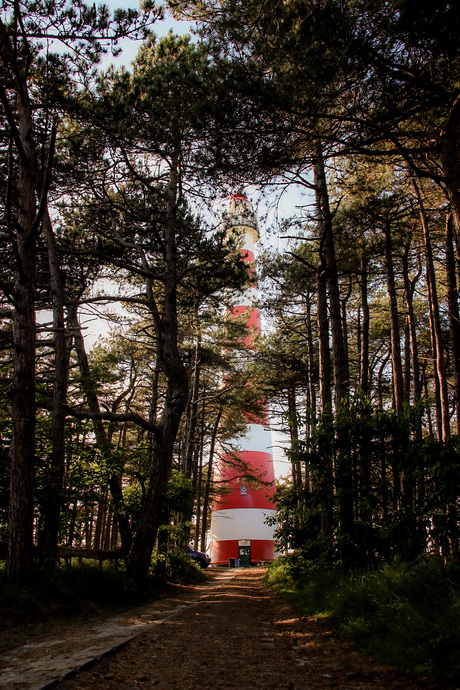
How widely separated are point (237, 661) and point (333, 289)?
21.4 feet

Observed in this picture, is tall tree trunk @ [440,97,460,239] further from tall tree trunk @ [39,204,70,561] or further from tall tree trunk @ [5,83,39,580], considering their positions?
tall tree trunk @ [39,204,70,561]

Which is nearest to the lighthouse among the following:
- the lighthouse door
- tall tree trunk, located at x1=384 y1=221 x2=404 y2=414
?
the lighthouse door

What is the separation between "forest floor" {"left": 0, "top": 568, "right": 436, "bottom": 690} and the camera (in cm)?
277

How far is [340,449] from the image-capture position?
6.12 meters

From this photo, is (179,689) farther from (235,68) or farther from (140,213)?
(140,213)

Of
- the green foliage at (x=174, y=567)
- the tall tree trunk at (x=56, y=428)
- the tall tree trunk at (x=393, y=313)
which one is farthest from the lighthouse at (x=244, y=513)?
the tall tree trunk at (x=56, y=428)

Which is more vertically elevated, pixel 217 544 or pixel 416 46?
pixel 416 46

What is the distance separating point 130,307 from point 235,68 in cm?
788

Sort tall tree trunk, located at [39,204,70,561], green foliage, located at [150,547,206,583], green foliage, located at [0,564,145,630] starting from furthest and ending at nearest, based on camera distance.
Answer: green foliage, located at [150,547,206,583], tall tree trunk, located at [39,204,70,561], green foliage, located at [0,564,145,630]

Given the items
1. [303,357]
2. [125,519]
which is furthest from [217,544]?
[125,519]

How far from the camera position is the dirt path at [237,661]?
2775mm

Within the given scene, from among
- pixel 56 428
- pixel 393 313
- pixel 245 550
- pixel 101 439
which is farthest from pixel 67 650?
Answer: pixel 245 550

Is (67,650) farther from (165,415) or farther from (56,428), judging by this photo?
(165,415)

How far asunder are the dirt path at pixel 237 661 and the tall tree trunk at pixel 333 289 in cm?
388
